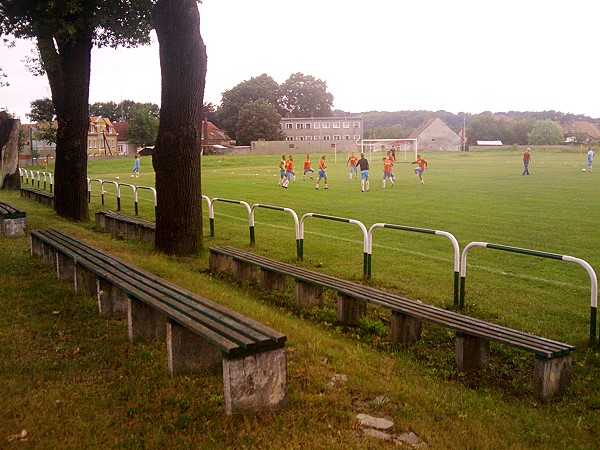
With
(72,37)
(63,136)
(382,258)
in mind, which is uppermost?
(72,37)

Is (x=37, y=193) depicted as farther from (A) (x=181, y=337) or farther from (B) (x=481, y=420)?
(B) (x=481, y=420)

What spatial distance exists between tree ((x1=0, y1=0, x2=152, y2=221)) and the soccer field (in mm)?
2519

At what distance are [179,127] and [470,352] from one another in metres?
7.23

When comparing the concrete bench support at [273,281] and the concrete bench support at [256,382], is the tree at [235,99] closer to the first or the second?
the concrete bench support at [273,281]

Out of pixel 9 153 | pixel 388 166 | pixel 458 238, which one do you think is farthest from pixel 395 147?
pixel 458 238

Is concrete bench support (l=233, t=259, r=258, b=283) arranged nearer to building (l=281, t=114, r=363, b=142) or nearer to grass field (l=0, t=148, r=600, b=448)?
grass field (l=0, t=148, r=600, b=448)

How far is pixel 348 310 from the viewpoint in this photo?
7.30 m

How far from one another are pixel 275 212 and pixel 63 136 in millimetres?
6465

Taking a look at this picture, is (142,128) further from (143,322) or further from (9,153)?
(143,322)

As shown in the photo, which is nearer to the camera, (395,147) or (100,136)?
(395,147)

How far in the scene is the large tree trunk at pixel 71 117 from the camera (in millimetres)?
17109

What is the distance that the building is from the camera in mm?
112062

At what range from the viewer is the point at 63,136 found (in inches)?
698

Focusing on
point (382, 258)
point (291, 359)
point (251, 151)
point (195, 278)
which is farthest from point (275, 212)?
point (251, 151)
